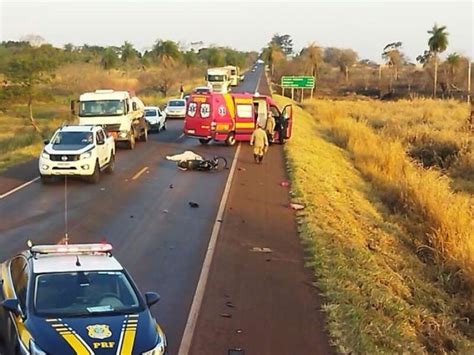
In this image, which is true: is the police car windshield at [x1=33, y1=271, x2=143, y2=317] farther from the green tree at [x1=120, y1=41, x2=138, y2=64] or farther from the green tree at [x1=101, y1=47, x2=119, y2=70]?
the green tree at [x1=120, y1=41, x2=138, y2=64]

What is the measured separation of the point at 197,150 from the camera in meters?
32.4

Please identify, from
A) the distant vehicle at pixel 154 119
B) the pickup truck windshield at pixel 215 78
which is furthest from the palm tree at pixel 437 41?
the distant vehicle at pixel 154 119

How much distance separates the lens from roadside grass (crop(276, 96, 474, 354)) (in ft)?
34.9

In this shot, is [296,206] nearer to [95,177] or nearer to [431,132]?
[95,177]

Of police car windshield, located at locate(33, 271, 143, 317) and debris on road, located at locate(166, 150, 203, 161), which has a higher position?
police car windshield, located at locate(33, 271, 143, 317)

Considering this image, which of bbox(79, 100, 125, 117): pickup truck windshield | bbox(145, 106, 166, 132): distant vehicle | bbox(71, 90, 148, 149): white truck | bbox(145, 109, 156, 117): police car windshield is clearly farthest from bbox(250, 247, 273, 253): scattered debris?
bbox(145, 109, 156, 117): police car windshield

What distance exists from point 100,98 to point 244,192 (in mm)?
11721

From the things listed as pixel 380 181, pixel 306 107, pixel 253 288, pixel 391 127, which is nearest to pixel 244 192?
pixel 380 181

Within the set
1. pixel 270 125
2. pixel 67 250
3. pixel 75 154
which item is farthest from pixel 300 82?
pixel 67 250

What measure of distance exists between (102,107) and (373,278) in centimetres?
2006

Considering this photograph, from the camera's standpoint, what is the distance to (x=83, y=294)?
A: 8.01 m

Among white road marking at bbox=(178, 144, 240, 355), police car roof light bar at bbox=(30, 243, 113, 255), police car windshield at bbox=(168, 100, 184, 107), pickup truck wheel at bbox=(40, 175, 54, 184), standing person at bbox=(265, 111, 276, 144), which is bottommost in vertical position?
pickup truck wheel at bbox=(40, 175, 54, 184)

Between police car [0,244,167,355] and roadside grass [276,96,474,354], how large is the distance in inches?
118

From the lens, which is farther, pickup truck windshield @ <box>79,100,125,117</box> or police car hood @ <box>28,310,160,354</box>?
pickup truck windshield @ <box>79,100,125,117</box>
